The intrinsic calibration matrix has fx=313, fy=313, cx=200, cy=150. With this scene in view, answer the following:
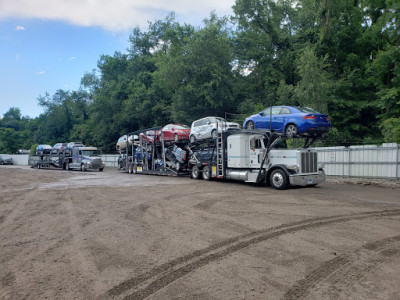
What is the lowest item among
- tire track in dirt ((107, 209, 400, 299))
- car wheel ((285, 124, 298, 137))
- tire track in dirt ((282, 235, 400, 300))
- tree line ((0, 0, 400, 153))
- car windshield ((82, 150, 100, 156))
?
tire track in dirt ((107, 209, 400, 299))

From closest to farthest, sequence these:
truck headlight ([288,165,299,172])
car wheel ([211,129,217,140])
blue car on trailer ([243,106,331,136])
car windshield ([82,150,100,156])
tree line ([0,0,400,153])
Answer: blue car on trailer ([243,106,331,136])
truck headlight ([288,165,299,172])
car wheel ([211,129,217,140])
tree line ([0,0,400,153])
car windshield ([82,150,100,156])

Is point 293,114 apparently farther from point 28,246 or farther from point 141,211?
point 28,246

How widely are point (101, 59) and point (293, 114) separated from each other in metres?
54.3

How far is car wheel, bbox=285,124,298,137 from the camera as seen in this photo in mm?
12609

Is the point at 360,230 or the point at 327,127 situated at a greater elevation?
the point at 327,127

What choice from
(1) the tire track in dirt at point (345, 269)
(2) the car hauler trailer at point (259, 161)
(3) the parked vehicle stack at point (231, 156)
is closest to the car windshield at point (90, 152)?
(3) the parked vehicle stack at point (231, 156)

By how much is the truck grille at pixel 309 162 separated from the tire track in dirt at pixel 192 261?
5.90m

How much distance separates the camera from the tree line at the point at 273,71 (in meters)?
23.4

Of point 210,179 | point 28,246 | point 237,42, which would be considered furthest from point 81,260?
point 237,42

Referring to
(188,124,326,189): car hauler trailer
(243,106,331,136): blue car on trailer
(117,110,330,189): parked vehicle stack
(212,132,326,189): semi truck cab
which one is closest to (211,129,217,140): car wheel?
(117,110,330,189): parked vehicle stack

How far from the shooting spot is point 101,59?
59531 millimetres

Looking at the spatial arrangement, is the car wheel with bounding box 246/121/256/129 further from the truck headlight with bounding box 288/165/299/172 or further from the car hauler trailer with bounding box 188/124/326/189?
the truck headlight with bounding box 288/165/299/172

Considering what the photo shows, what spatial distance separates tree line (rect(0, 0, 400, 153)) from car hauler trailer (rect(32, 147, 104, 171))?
10.2 metres

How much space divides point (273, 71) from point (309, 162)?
20.4 meters
